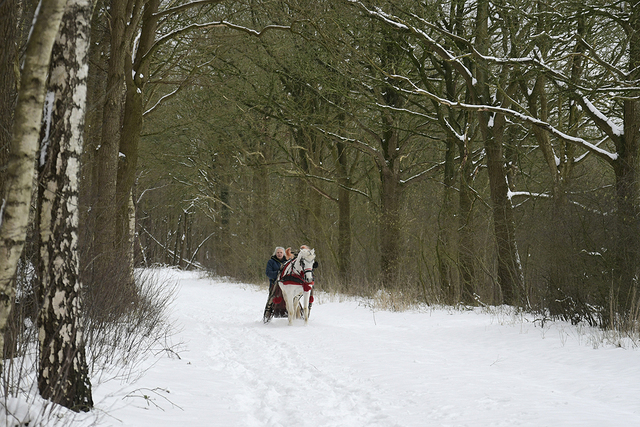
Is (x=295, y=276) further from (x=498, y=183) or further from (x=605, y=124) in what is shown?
(x=605, y=124)

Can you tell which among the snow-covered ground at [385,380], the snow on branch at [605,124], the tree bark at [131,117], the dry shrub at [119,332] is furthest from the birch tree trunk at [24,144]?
the snow on branch at [605,124]

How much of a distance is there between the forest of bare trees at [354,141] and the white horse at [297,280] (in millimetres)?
2725

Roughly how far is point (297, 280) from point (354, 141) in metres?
6.79

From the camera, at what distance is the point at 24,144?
271 centimetres

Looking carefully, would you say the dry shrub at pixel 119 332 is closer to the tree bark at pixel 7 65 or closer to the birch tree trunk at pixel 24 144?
the tree bark at pixel 7 65

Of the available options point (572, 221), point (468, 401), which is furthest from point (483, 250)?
point (468, 401)

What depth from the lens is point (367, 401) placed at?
17.9 feet

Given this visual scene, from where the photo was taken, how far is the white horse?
1135 centimetres

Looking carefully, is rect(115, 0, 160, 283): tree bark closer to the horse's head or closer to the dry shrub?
the dry shrub

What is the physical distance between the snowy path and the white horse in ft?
2.52

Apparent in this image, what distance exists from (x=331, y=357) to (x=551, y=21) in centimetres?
739

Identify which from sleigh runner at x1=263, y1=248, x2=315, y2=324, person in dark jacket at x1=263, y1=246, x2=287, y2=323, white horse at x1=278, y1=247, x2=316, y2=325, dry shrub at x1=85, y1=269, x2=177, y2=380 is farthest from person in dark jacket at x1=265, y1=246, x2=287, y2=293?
dry shrub at x1=85, y1=269, x2=177, y2=380

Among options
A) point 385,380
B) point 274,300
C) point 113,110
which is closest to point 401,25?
point 113,110

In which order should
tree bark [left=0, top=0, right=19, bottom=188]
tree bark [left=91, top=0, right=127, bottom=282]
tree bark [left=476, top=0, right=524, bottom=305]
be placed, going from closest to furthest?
tree bark [left=0, top=0, right=19, bottom=188], tree bark [left=91, top=0, right=127, bottom=282], tree bark [left=476, top=0, right=524, bottom=305]
